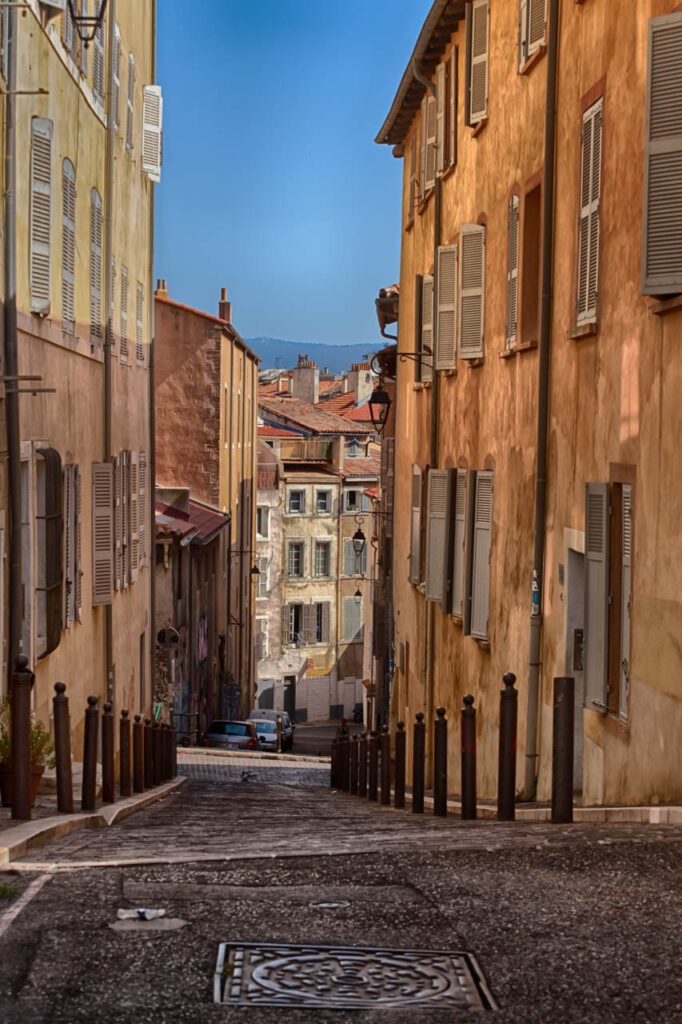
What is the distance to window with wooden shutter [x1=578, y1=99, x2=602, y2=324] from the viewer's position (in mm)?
9875

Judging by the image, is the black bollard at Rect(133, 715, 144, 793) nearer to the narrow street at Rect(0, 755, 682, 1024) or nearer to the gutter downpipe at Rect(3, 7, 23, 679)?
the gutter downpipe at Rect(3, 7, 23, 679)

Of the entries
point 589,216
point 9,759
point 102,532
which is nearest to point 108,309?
point 102,532

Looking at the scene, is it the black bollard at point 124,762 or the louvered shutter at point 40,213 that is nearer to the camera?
the louvered shutter at point 40,213

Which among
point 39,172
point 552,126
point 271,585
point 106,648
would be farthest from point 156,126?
point 271,585

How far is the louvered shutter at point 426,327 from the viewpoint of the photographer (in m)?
19.5

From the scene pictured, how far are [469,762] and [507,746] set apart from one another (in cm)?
71

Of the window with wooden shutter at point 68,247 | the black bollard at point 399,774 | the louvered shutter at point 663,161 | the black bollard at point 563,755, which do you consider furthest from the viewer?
the window with wooden shutter at point 68,247

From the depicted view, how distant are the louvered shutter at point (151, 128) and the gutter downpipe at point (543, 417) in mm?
11120

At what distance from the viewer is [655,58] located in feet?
25.8

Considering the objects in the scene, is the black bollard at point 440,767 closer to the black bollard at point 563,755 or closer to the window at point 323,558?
the black bollard at point 563,755

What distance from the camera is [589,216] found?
10.1 m

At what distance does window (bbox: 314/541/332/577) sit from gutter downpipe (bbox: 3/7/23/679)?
47.9 meters

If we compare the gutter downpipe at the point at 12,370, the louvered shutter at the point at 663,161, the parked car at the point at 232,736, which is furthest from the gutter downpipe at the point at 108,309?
the parked car at the point at 232,736

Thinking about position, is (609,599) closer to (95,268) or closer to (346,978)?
(346,978)
